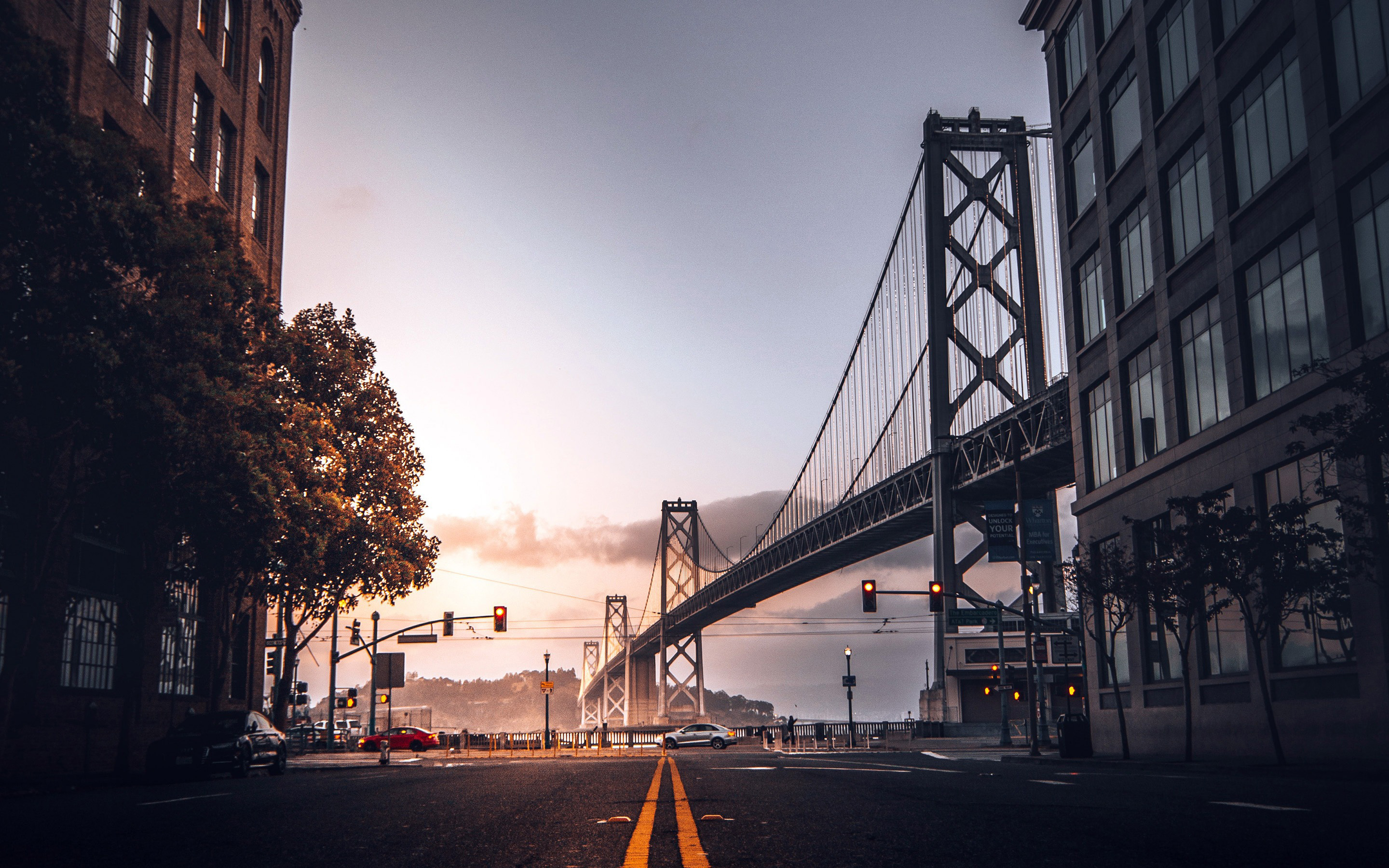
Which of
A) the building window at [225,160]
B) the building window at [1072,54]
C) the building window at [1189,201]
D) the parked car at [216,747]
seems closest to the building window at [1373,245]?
the building window at [1189,201]

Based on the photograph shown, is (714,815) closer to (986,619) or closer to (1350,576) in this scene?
(1350,576)

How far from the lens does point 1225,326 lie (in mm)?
27828

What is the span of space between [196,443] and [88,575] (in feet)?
34.5

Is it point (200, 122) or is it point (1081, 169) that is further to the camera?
point (1081, 169)

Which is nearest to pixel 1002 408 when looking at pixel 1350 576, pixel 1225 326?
pixel 1225 326

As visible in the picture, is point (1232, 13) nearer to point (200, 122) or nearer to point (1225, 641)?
point (1225, 641)

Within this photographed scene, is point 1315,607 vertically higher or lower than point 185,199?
lower

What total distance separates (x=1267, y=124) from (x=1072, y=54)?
46.0 feet

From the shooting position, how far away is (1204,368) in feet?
96.1

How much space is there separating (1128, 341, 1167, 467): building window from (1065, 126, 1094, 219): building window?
6.51m

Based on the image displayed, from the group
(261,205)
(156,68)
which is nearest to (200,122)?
(156,68)

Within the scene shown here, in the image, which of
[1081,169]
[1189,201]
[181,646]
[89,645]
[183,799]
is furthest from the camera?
[1081,169]

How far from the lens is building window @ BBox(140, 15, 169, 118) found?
1298 inches

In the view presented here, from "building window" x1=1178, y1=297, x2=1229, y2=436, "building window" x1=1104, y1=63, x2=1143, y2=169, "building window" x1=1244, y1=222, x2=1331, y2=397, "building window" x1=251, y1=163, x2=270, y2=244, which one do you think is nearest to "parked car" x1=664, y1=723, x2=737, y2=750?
"building window" x1=251, y1=163, x2=270, y2=244
